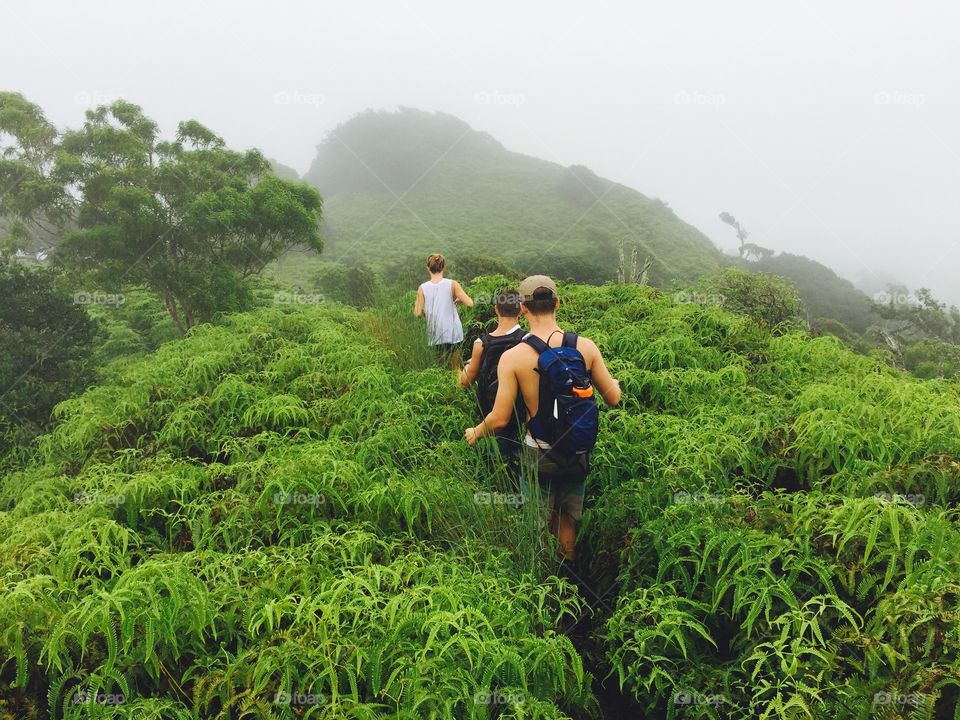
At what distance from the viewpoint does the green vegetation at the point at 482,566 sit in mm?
1886

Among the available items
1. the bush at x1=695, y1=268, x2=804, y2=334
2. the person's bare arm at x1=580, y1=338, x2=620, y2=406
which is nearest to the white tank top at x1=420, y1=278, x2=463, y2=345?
the person's bare arm at x1=580, y1=338, x2=620, y2=406

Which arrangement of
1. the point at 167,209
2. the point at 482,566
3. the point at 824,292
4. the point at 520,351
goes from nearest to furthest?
1. the point at 482,566
2. the point at 520,351
3. the point at 167,209
4. the point at 824,292

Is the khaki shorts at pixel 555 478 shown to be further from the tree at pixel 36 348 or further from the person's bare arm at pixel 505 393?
the tree at pixel 36 348

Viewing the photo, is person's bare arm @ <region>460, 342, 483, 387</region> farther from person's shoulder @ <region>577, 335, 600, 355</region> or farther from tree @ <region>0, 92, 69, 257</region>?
tree @ <region>0, 92, 69, 257</region>

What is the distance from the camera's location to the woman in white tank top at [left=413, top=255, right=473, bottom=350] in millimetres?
5824

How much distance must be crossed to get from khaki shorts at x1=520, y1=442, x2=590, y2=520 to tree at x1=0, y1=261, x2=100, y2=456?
22.1 ft

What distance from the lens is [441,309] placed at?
5.84 metres

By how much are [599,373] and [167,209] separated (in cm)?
1048

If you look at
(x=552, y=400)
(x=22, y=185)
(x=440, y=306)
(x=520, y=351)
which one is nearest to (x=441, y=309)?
(x=440, y=306)

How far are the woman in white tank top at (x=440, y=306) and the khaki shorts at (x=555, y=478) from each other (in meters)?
2.97

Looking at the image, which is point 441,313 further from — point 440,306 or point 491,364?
point 491,364

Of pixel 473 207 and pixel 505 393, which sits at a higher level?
pixel 473 207

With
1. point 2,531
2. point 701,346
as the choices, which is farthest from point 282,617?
point 701,346

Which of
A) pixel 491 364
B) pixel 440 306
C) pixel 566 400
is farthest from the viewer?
pixel 440 306
